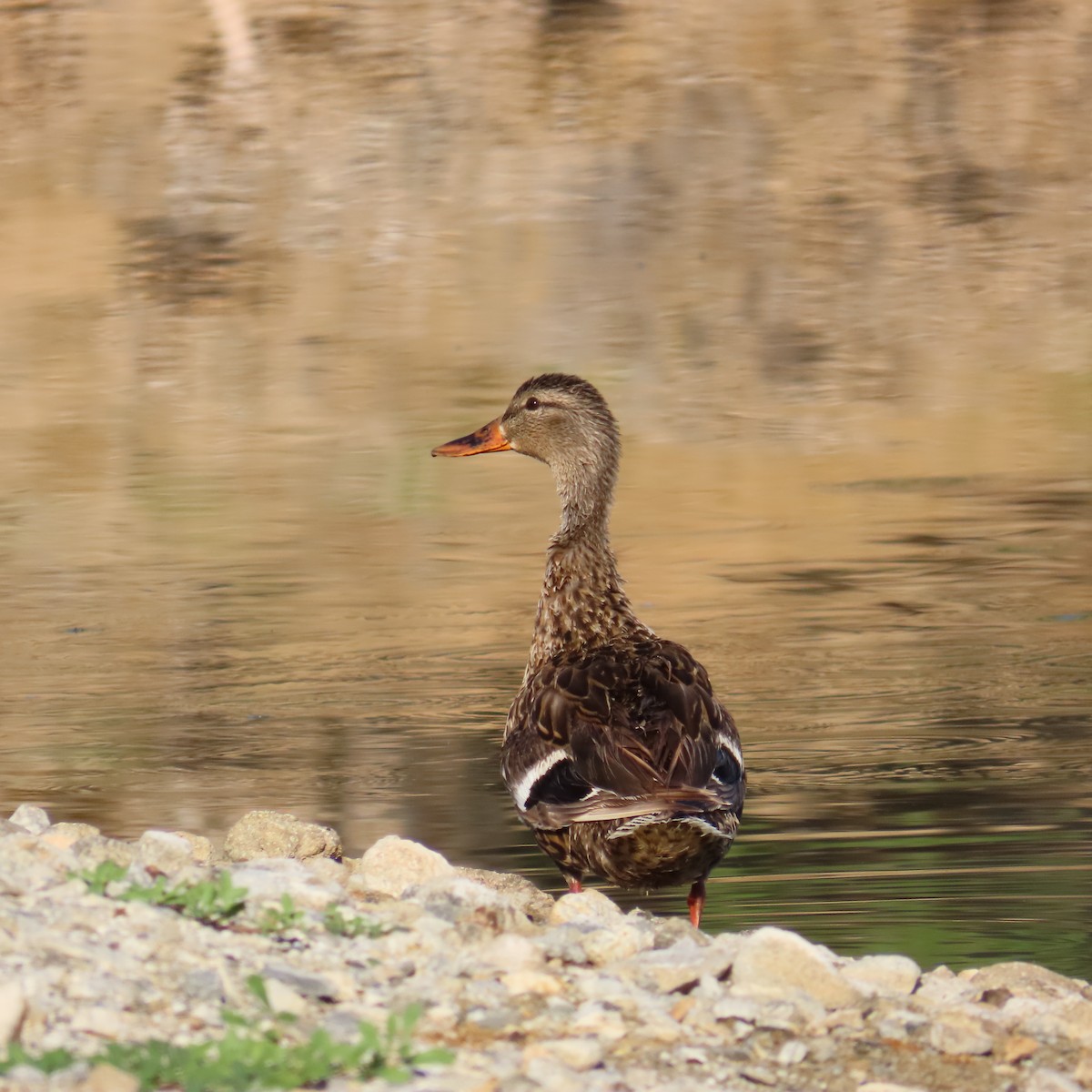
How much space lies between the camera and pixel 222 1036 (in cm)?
479

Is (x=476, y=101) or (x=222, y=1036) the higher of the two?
(x=222, y=1036)

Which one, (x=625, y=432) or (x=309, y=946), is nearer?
(x=309, y=946)

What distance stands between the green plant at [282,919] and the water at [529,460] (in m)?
1.86

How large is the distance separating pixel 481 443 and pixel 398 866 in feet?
10.2

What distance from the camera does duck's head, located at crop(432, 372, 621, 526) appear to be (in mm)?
8539

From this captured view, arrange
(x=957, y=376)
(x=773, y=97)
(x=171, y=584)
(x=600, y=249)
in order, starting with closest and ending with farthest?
(x=171, y=584)
(x=957, y=376)
(x=600, y=249)
(x=773, y=97)

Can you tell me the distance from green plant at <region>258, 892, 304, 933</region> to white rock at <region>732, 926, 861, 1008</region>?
0.95 metres

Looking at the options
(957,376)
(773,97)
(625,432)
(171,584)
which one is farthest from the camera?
(773,97)

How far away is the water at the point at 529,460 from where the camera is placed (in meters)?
8.87

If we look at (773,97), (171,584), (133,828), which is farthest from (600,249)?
(133,828)

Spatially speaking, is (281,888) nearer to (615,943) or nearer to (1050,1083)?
(615,943)

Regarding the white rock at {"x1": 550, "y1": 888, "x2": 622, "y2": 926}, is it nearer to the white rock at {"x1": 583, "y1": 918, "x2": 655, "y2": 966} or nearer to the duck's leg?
the white rock at {"x1": 583, "y1": 918, "x2": 655, "y2": 966}

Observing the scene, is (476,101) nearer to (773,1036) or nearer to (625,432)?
(625,432)

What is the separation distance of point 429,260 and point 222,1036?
18.8 metres
